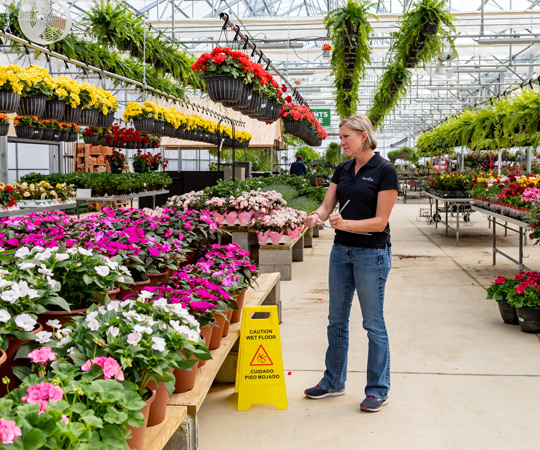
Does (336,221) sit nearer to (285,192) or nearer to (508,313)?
(508,313)

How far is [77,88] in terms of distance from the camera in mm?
5656

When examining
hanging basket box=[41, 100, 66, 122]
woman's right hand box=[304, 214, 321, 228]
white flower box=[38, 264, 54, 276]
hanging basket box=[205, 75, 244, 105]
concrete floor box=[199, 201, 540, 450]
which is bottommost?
concrete floor box=[199, 201, 540, 450]

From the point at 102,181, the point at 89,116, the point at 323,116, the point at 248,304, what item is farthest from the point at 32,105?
the point at 323,116

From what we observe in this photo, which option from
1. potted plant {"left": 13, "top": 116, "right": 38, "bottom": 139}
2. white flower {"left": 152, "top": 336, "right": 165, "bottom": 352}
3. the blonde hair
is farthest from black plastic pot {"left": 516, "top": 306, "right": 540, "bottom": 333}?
potted plant {"left": 13, "top": 116, "right": 38, "bottom": 139}

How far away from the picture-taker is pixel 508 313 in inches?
189

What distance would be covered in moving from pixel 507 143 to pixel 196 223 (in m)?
5.04

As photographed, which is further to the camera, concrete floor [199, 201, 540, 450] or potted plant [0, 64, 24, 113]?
potted plant [0, 64, 24, 113]

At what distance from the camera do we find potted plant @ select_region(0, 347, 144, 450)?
1286 mm

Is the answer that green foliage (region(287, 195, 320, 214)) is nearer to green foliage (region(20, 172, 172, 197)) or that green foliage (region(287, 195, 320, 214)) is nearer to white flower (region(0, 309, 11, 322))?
green foliage (region(20, 172, 172, 197))

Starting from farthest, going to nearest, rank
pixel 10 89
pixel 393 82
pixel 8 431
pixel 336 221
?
pixel 393 82, pixel 10 89, pixel 336 221, pixel 8 431

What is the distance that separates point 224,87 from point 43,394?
399 cm

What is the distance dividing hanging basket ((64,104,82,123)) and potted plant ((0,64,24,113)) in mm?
970

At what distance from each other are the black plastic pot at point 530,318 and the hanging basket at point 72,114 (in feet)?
13.7

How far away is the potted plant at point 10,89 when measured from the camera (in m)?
4.62
